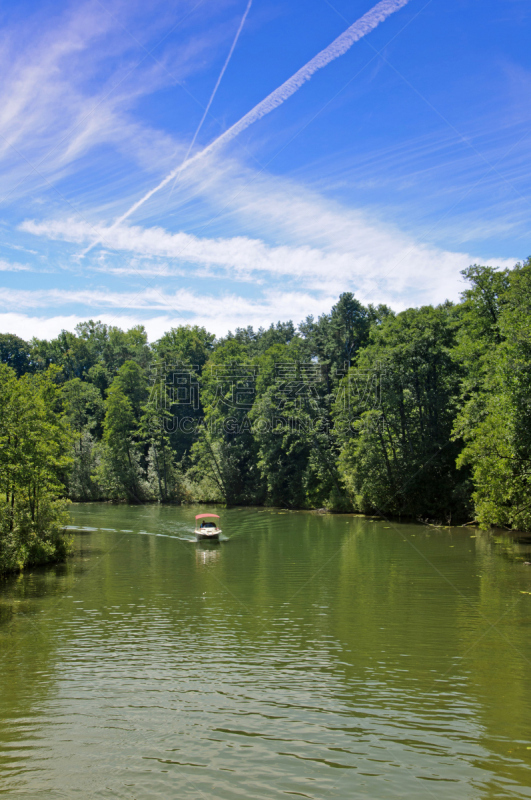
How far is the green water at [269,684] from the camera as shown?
898cm

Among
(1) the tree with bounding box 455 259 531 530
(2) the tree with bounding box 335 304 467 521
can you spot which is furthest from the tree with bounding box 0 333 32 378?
(1) the tree with bounding box 455 259 531 530

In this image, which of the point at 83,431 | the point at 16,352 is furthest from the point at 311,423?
the point at 16,352

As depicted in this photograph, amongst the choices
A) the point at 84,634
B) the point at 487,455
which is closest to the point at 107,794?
the point at 84,634

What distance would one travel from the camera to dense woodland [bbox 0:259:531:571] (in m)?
31.5

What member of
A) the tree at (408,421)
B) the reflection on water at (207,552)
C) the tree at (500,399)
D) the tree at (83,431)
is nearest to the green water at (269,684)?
the reflection on water at (207,552)

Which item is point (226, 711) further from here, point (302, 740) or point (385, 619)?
point (385, 619)

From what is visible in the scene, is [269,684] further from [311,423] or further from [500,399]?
[311,423]

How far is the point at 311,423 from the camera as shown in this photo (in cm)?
6725

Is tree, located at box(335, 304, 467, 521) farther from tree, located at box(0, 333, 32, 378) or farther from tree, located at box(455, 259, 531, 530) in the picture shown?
tree, located at box(0, 333, 32, 378)

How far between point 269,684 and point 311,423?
54.6 metres

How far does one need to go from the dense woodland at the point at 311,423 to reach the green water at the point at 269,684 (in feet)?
24.3

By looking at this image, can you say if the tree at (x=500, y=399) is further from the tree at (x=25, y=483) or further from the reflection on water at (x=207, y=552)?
the tree at (x=25, y=483)

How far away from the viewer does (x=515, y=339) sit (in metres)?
31.3

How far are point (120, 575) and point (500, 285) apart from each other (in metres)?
34.6
